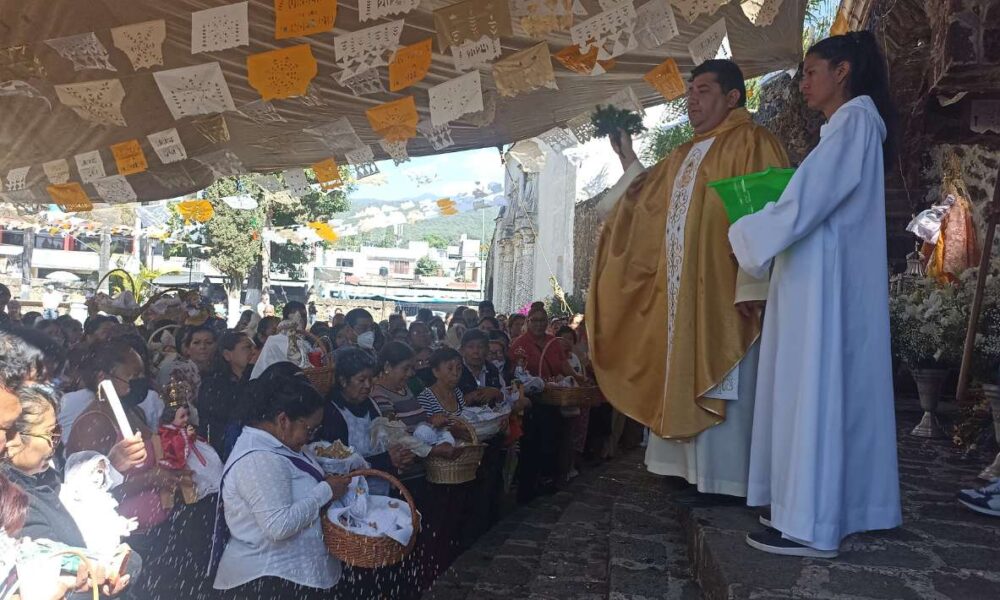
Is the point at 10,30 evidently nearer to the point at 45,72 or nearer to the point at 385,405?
the point at 45,72

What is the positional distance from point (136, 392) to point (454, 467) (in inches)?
64.9

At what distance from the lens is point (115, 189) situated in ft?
28.6

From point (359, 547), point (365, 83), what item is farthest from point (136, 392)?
point (365, 83)

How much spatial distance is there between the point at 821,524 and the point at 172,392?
3.06 meters

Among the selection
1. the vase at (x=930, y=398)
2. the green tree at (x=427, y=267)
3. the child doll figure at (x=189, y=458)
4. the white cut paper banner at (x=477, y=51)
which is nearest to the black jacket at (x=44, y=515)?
the child doll figure at (x=189, y=458)

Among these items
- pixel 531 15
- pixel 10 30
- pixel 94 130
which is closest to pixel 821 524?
pixel 531 15

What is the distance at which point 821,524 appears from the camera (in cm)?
265

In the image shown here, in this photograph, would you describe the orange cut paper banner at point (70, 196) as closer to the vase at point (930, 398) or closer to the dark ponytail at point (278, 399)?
the dark ponytail at point (278, 399)

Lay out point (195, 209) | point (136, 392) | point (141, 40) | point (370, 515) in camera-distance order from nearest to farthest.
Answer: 1. point (370, 515)
2. point (136, 392)
3. point (141, 40)
4. point (195, 209)

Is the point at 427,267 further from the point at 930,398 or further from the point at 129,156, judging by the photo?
the point at 930,398

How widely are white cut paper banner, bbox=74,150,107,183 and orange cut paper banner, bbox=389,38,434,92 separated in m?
3.48

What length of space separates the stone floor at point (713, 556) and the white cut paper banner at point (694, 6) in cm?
320

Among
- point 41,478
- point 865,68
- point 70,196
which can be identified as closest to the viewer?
point 41,478

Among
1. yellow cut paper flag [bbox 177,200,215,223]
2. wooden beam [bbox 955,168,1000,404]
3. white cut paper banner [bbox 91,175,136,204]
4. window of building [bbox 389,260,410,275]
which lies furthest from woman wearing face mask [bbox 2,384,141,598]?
window of building [bbox 389,260,410,275]
